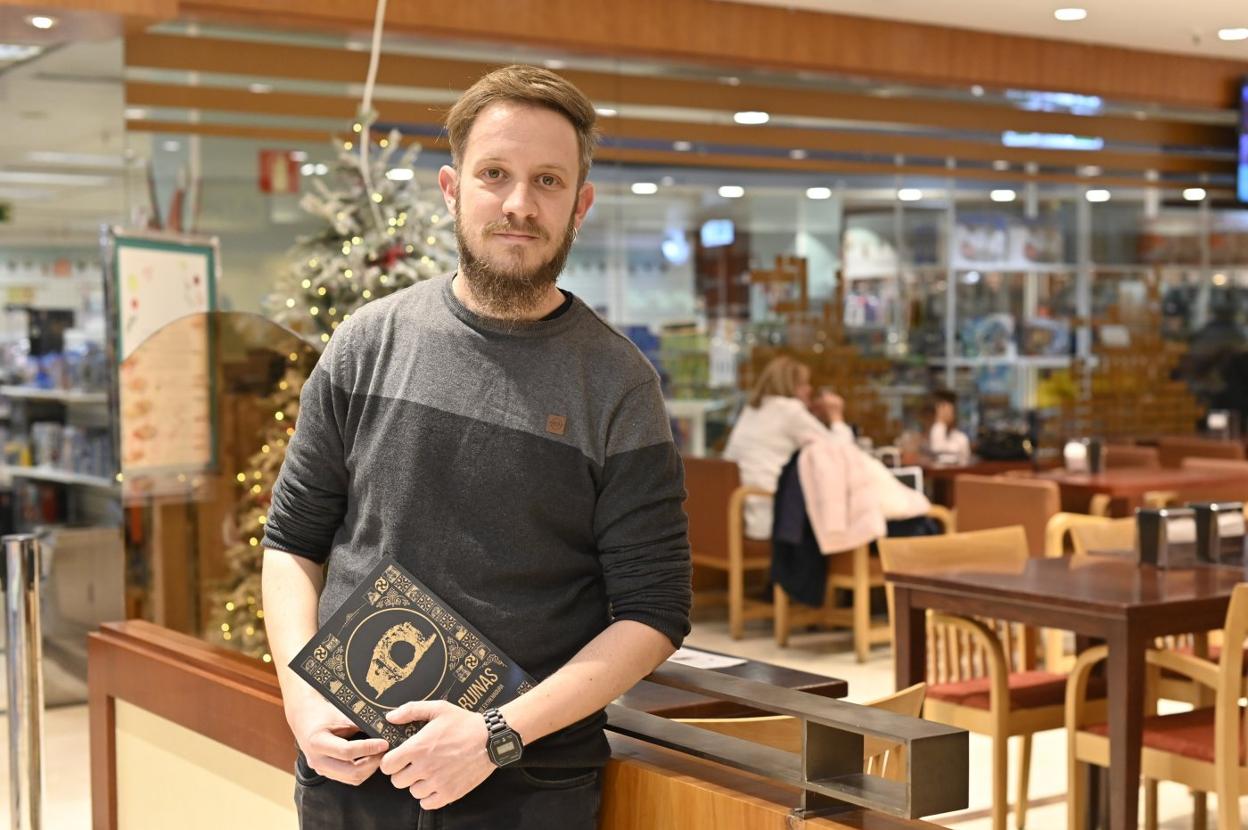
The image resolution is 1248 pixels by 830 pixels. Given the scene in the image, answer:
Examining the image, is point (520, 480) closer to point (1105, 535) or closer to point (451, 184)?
point (451, 184)

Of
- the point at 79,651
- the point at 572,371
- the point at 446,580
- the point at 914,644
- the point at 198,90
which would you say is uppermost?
the point at 198,90

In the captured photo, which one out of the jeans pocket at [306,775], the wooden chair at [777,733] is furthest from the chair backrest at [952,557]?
the jeans pocket at [306,775]

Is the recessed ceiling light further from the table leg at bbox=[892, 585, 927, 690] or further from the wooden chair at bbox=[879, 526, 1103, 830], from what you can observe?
the table leg at bbox=[892, 585, 927, 690]

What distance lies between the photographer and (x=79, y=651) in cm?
734

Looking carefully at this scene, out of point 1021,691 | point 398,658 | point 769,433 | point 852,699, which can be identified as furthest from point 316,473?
point 769,433

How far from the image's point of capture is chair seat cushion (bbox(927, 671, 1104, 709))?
4.47 m

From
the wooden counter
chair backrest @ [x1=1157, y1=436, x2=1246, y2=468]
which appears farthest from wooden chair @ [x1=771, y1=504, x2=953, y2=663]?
the wooden counter

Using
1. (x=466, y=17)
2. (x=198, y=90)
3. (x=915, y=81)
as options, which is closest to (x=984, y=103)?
(x=915, y=81)

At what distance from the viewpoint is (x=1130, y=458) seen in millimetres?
9984

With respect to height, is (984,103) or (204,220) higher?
(984,103)

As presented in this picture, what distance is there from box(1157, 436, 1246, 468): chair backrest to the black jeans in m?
9.32

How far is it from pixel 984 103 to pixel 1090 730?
6958 millimetres

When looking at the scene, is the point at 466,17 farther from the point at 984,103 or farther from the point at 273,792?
the point at 273,792

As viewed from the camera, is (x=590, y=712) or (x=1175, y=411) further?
(x=1175, y=411)
